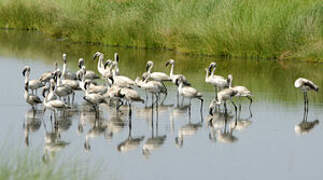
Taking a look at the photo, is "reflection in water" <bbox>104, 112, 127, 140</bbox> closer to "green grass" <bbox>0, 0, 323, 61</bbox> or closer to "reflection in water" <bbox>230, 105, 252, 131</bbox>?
"reflection in water" <bbox>230, 105, 252, 131</bbox>

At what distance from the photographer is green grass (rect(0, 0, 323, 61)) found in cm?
2745

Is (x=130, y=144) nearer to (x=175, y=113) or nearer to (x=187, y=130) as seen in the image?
(x=187, y=130)

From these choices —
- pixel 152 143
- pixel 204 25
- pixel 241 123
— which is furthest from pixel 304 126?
pixel 204 25

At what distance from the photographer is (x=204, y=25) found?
2884 cm

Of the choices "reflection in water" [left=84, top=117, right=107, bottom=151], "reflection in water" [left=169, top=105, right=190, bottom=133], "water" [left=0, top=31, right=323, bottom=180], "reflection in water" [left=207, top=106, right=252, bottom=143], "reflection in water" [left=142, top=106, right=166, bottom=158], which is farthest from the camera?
"reflection in water" [left=169, top=105, right=190, bottom=133]

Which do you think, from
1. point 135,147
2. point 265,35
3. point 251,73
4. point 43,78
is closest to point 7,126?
point 135,147

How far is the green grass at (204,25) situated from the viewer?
27.5 meters

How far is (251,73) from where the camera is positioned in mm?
24781

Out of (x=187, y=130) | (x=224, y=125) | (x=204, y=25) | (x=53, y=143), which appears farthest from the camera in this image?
(x=204, y=25)

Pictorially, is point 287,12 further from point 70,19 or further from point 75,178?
point 75,178

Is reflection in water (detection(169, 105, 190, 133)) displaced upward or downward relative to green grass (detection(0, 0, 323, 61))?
downward

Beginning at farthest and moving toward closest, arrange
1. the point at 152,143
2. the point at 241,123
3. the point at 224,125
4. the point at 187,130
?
the point at 241,123
the point at 224,125
the point at 187,130
the point at 152,143

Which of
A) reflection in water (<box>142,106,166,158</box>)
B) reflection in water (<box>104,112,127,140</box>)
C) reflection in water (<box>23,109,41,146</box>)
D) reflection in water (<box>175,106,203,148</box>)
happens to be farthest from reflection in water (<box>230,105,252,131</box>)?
reflection in water (<box>23,109,41,146</box>)

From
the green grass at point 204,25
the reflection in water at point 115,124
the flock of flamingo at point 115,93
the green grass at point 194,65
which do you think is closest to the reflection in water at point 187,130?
the flock of flamingo at point 115,93
